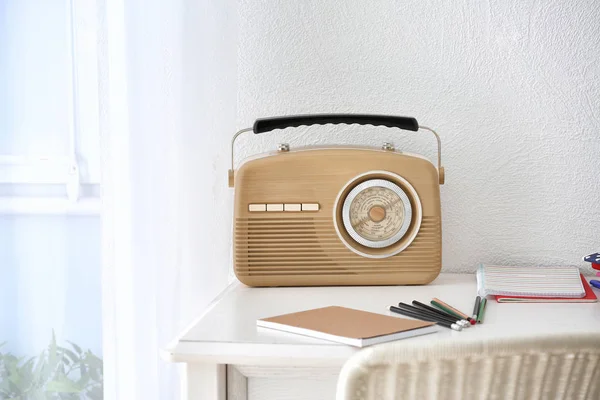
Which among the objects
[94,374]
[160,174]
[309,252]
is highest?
[160,174]

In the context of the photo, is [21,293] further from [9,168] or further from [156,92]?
[156,92]

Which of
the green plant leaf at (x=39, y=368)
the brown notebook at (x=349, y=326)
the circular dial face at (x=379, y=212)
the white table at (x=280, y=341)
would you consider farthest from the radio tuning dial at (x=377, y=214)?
the green plant leaf at (x=39, y=368)

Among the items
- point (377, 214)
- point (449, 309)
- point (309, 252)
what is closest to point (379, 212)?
point (377, 214)

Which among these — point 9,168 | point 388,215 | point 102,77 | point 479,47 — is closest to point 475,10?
point 479,47

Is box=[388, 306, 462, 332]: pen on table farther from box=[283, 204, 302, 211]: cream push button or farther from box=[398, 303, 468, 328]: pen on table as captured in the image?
box=[283, 204, 302, 211]: cream push button

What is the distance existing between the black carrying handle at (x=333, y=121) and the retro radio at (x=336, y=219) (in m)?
0.06

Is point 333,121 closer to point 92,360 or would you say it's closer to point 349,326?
point 349,326

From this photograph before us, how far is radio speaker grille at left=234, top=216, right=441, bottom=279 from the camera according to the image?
3.93 feet

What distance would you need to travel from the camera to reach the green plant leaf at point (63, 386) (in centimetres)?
83

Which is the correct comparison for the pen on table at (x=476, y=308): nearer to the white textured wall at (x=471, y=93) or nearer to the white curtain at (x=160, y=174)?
the white textured wall at (x=471, y=93)

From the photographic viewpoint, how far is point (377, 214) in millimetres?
1206

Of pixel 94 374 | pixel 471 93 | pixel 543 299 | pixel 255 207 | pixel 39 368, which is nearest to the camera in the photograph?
pixel 39 368

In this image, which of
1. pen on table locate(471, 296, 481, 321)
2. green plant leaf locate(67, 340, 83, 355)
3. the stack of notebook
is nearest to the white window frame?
green plant leaf locate(67, 340, 83, 355)

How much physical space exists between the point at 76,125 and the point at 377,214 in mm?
521
